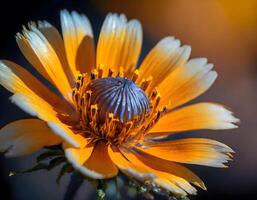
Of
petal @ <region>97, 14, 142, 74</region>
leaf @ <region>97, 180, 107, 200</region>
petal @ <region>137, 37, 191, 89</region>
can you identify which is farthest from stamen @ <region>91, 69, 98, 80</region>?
leaf @ <region>97, 180, 107, 200</region>

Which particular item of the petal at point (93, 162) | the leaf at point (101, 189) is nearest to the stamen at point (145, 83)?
the petal at point (93, 162)

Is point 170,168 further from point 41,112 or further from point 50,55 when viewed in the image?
point 50,55

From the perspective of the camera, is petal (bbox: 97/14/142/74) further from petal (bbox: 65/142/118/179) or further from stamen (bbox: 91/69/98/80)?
petal (bbox: 65/142/118/179)

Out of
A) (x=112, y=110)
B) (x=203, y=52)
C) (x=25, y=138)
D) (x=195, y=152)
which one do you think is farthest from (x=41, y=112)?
(x=203, y=52)

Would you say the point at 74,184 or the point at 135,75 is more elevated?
the point at 135,75

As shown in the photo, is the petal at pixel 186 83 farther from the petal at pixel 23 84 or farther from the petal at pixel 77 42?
the petal at pixel 23 84

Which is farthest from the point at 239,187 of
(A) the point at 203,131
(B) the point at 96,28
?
(B) the point at 96,28

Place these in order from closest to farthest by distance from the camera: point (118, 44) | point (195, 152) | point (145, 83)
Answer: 1. point (195, 152)
2. point (145, 83)
3. point (118, 44)
